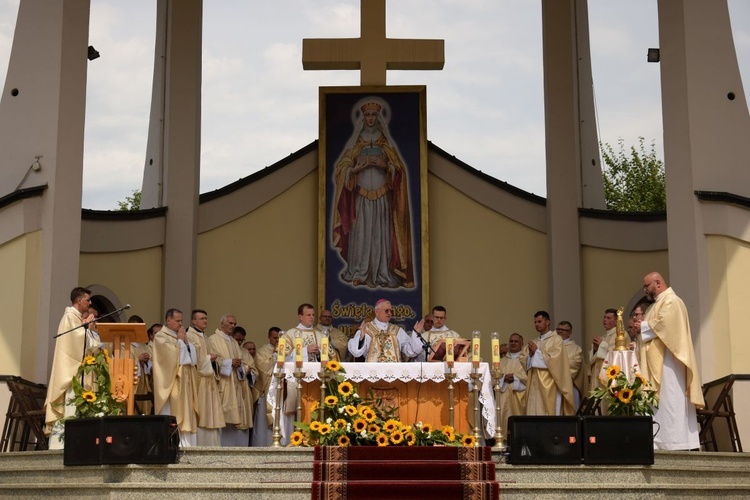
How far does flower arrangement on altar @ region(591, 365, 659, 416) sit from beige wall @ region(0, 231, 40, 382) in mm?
6116

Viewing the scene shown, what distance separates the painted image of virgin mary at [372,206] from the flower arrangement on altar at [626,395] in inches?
267

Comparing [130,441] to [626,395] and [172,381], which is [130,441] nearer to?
[172,381]

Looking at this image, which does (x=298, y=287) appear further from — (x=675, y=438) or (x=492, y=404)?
(x=675, y=438)

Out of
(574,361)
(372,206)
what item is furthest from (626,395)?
(372,206)

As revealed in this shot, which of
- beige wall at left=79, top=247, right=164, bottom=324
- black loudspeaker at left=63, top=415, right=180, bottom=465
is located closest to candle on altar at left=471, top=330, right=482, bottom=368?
black loudspeaker at left=63, top=415, right=180, bottom=465

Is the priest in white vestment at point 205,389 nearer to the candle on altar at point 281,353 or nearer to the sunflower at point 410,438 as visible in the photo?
the candle on altar at point 281,353

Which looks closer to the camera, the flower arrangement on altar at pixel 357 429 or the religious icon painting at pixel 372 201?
the flower arrangement on altar at pixel 357 429

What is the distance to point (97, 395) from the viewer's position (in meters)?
11.8

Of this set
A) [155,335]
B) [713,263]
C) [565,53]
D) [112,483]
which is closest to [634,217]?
[565,53]

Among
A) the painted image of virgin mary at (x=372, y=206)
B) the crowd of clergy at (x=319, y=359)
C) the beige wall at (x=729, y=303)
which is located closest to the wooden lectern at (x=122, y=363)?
the crowd of clergy at (x=319, y=359)

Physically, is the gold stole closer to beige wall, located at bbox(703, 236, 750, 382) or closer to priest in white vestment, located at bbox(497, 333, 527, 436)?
priest in white vestment, located at bbox(497, 333, 527, 436)

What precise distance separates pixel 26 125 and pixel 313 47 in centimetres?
454

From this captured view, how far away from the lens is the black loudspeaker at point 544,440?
1101 centimetres

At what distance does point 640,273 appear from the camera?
17906mm
